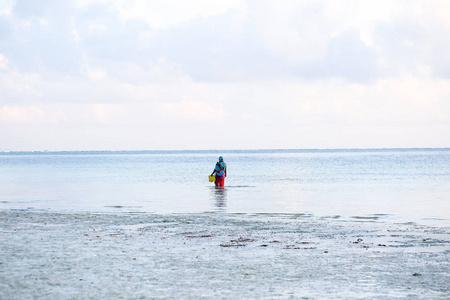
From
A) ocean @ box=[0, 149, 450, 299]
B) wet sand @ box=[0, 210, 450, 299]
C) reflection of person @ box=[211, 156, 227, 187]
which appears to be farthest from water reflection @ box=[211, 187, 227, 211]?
wet sand @ box=[0, 210, 450, 299]

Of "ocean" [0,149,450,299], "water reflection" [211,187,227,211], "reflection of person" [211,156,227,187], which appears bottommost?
"water reflection" [211,187,227,211]

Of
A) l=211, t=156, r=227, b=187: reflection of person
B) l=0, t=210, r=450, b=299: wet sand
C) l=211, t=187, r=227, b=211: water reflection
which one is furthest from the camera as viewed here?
l=211, t=156, r=227, b=187: reflection of person

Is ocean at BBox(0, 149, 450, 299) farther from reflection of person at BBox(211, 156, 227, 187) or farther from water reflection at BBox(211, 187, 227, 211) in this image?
reflection of person at BBox(211, 156, 227, 187)

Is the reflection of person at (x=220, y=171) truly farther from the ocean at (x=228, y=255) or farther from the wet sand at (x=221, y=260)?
the wet sand at (x=221, y=260)

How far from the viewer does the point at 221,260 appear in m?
13.6

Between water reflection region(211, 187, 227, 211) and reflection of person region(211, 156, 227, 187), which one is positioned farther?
reflection of person region(211, 156, 227, 187)

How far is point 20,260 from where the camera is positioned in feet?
43.7

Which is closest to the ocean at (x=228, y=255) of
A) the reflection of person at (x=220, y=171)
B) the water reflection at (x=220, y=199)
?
the water reflection at (x=220, y=199)

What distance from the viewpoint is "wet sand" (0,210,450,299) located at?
10492mm

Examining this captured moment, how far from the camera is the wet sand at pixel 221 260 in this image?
1049 centimetres

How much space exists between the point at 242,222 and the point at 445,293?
41.3 feet

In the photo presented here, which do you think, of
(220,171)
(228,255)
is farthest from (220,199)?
(228,255)

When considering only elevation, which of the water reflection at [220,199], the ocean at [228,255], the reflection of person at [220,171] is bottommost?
the water reflection at [220,199]

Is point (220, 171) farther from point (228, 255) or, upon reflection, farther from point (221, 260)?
point (221, 260)
